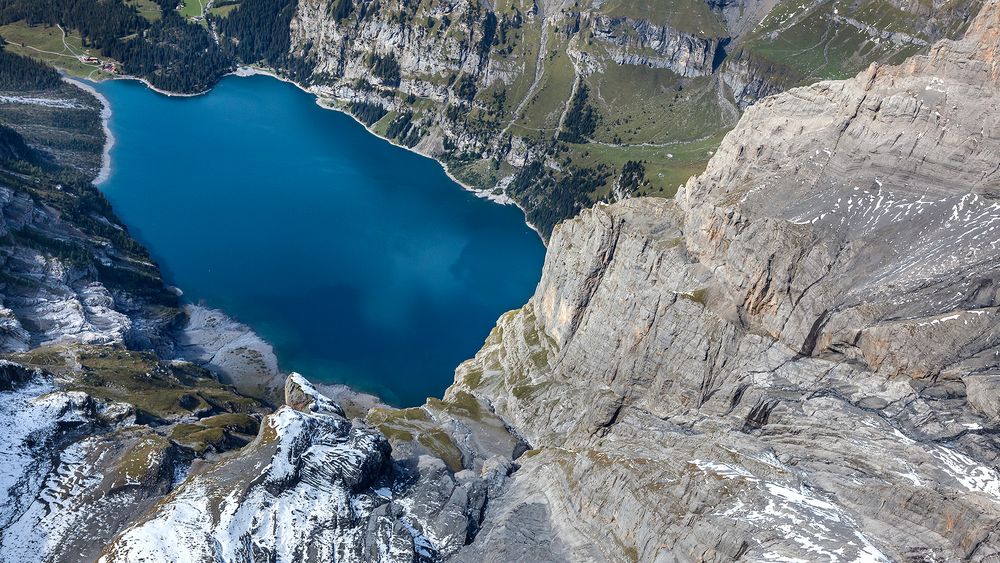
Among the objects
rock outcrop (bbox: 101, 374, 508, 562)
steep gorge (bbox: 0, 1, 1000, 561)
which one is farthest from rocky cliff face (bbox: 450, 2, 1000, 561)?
rock outcrop (bbox: 101, 374, 508, 562)

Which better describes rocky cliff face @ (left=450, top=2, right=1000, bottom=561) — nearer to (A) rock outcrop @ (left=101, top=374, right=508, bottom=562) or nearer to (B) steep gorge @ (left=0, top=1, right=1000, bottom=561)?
(B) steep gorge @ (left=0, top=1, right=1000, bottom=561)

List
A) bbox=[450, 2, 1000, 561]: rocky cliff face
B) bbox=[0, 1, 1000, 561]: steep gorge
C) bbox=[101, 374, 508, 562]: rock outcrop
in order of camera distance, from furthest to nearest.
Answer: bbox=[101, 374, 508, 562]: rock outcrop
bbox=[0, 1, 1000, 561]: steep gorge
bbox=[450, 2, 1000, 561]: rocky cliff face

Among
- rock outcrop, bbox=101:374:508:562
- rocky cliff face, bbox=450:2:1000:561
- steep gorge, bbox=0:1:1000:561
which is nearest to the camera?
rocky cliff face, bbox=450:2:1000:561

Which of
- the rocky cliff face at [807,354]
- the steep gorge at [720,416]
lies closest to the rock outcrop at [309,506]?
the steep gorge at [720,416]

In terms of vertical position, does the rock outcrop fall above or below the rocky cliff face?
below

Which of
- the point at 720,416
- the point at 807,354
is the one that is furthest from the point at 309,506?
the point at 807,354

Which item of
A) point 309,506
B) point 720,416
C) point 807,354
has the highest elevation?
point 807,354

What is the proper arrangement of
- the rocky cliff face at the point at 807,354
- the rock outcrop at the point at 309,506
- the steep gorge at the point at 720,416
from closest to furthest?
the rocky cliff face at the point at 807,354, the steep gorge at the point at 720,416, the rock outcrop at the point at 309,506

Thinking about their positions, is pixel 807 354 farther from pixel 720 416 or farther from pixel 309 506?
pixel 309 506

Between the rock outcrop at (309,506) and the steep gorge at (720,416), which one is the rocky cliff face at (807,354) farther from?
the rock outcrop at (309,506)
